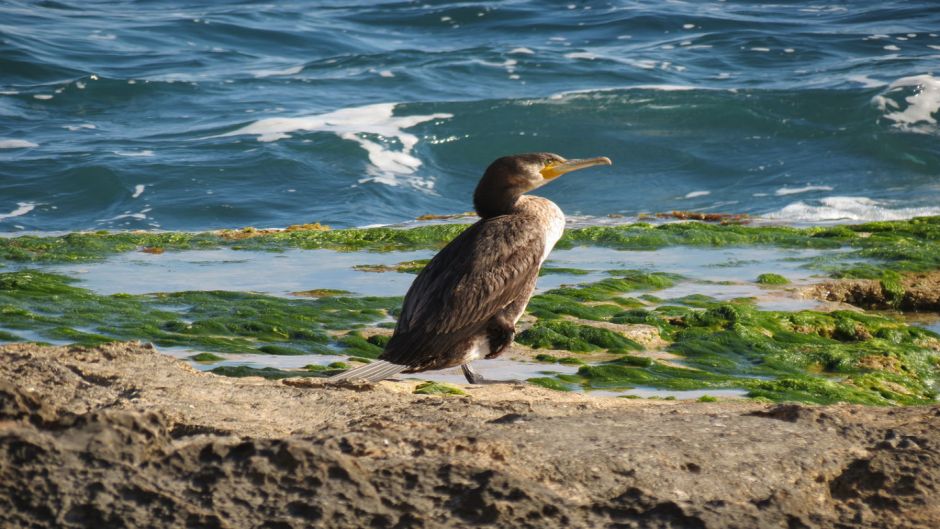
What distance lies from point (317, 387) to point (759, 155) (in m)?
16.4

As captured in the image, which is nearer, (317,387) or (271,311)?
(317,387)

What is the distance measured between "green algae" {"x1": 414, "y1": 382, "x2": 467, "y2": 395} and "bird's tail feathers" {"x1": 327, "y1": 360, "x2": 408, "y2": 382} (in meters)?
0.15

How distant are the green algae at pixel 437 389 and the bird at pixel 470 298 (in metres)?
0.10

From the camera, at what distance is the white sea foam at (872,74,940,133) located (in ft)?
69.8

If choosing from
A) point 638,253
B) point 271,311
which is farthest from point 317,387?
point 638,253

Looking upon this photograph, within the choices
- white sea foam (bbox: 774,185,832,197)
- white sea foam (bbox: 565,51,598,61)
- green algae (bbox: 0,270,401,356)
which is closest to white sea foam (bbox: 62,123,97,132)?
white sea foam (bbox: 565,51,598,61)

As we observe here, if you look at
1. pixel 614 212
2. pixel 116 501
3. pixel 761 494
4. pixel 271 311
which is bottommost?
pixel 614 212

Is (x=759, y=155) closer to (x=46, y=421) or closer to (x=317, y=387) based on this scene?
(x=317, y=387)

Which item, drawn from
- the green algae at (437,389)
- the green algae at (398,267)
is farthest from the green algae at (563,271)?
the green algae at (437,389)

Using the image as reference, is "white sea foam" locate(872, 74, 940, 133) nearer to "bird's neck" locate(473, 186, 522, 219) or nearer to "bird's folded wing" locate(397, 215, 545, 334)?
"bird's neck" locate(473, 186, 522, 219)

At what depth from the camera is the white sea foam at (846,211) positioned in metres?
16.1

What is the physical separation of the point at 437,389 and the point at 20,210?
12345 millimetres

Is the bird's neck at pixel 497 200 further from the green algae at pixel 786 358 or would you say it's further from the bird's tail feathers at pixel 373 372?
the bird's tail feathers at pixel 373 372

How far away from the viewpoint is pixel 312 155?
20000 mm
